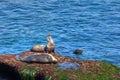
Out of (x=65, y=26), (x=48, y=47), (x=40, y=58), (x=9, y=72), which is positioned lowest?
(x=65, y=26)

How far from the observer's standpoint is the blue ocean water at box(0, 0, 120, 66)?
4238 cm

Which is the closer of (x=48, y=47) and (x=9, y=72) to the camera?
(x=9, y=72)

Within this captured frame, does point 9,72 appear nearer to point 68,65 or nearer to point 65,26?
point 68,65

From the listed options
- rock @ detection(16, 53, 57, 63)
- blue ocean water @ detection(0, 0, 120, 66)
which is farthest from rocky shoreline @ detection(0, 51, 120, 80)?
blue ocean water @ detection(0, 0, 120, 66)

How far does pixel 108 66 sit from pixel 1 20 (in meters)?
27.8

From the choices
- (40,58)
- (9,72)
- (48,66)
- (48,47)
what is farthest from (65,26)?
(48,66)

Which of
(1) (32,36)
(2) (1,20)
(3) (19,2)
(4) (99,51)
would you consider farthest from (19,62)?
(3) (19,2)

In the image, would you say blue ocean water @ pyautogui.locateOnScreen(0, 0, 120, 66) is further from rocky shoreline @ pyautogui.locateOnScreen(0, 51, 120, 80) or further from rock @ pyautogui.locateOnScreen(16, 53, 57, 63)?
rock @ pyautogui.locateOnScreen(16, 53, 57, 63)

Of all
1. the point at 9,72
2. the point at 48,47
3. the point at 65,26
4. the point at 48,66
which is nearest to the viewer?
the point at 48,66

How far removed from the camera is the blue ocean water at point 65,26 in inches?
1668

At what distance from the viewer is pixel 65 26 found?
51.5 metres

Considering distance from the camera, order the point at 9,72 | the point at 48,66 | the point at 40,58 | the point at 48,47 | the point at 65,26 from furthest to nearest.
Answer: the point at 65,26
the point at 48,47
the point at 40,58
the point at 9,72
the point at 48,66

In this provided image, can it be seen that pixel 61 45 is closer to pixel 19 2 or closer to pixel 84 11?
pixel 84 11

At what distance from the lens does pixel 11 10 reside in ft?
196
